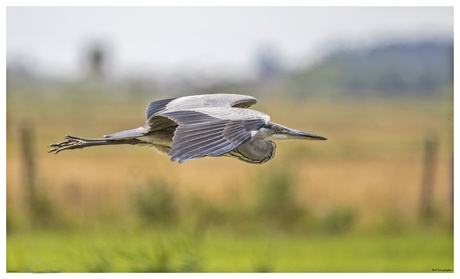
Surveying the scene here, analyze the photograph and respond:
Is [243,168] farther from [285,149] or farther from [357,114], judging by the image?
[357,114]

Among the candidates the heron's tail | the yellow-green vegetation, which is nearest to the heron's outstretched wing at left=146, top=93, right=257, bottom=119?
the heron's tail

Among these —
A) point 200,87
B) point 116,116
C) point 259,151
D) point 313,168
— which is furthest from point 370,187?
point 259,151

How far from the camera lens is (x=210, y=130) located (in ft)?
13.9

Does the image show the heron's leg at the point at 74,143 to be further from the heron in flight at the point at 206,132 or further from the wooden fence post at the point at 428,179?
the wooden fence post at the point at 428,179

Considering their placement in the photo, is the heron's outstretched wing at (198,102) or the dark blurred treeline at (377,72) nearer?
the heron's outstretched wing at (198,102)

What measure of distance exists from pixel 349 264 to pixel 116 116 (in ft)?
22.6

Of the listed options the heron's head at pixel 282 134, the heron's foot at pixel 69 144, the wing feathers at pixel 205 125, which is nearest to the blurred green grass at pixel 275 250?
the heron's foot at pixel 69 144

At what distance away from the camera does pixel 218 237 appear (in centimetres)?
1323

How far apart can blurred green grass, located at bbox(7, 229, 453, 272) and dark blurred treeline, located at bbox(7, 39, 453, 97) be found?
13.0ft

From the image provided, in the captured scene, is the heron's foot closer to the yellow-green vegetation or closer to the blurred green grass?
the yellow-green vegetation

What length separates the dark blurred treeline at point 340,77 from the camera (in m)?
17.2

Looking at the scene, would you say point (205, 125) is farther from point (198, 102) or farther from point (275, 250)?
point (275, 250)
